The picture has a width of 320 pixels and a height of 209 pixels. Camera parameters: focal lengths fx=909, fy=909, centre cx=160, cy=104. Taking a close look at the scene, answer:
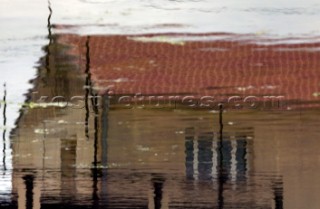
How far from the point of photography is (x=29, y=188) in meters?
3.18

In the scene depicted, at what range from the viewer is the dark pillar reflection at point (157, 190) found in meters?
3.08

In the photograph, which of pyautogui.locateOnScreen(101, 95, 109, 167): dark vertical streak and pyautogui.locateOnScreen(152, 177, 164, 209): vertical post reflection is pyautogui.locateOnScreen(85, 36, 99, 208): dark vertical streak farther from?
pyautogui.locateOnScreen(152, 177, 164, 209): vertical post reflection

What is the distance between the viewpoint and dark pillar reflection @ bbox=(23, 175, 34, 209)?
10.2 feet

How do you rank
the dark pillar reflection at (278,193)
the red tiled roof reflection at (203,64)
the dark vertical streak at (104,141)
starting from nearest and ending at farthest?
the dark pillar reflection at (278,193)
the dark vertical streak at (104,141)
the red tiled roof reflection at (203,64)

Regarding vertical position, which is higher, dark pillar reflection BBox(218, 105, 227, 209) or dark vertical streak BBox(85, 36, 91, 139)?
dark vertical streak BBox(85, 36, 91, 139)

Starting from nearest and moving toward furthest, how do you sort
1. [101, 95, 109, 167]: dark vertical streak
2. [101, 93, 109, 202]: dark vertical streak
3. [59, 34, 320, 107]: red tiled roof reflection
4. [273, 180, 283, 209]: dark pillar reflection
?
[273, 180, 283, 209]: dark pillar reflection, [101, 93, 109, 202]: dark vertical streak, [101, 95, 109, 167]: dark vertical streak, [59, 34, 320, 107]: red tiled roof reflection

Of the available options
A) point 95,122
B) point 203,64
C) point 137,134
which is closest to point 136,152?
point 137,134

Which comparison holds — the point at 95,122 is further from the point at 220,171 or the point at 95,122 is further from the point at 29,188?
the point at 220,171

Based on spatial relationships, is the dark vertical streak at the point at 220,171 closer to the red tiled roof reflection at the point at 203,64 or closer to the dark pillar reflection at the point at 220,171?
the dark pillar reflection at the point at 220,171

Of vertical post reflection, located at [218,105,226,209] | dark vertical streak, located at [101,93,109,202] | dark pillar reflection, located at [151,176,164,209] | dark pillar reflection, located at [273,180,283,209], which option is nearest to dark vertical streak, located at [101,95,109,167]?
dark vertical streak, located at [101,93,109,202]

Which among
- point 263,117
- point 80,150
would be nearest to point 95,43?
point 80,150

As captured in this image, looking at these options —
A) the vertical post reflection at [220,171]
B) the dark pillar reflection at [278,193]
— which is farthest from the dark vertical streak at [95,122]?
the dark pillar reflection at [278,193]

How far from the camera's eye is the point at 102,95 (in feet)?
11.3

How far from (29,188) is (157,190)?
45 cm
